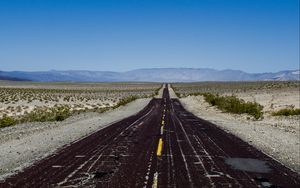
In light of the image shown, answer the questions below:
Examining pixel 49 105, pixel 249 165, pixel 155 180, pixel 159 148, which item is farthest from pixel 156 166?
pixel 49 105

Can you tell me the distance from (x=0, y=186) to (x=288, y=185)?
6.14 meters

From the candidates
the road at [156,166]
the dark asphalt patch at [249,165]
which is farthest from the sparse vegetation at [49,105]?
the dark asphalt patch at [249,165]

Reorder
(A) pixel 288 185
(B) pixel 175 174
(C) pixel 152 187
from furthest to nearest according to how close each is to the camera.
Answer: (B) pixel 175 174 < (A) pixel 288 185 < (C) pixel 152 187

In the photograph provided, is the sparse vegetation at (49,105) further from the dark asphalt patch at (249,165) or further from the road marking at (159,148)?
the dark asphalt patch at (249,165)

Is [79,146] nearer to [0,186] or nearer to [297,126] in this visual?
[0,186]

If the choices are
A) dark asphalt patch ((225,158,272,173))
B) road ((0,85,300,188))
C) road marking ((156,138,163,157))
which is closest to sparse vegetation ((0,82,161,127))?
road marking ((156,138,163,157))

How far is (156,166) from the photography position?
33.0ft

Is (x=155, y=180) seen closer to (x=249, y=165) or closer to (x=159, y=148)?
(x=249, y=165)

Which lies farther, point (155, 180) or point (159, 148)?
point (159, 148)

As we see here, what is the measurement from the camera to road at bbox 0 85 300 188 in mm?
8445

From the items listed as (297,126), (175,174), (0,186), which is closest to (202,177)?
(175,174)

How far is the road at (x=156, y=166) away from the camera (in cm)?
845

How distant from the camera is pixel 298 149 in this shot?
14828 millimetres

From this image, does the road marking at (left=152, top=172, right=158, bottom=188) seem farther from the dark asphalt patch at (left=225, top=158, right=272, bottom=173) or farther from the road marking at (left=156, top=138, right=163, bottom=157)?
the road marking at (left=156, top=138, right=163, bottom=157)
